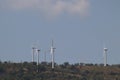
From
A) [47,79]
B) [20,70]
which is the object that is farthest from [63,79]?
[20,70]

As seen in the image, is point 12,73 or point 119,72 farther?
point 119,72

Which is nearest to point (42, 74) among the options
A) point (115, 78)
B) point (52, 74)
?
point (52, 74)

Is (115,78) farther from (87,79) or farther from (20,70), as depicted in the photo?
(20,70)

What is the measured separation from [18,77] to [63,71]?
77.5ft

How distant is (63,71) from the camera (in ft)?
595

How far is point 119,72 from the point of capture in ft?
620

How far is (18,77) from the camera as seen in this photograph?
161000 millimetres

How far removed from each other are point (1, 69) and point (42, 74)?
38.0 feet

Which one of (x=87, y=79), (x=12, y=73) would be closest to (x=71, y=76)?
(x=87, y=79)

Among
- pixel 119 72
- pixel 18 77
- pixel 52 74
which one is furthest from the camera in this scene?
pixel 119 72

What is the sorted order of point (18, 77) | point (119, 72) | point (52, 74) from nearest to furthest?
point (18, 77) < point (52, 74) < point (119, 72)

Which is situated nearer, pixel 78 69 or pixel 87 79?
pixel 87 79

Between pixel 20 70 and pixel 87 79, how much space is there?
19.0 m

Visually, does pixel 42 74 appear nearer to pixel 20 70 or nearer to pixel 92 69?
pixel 20 70
